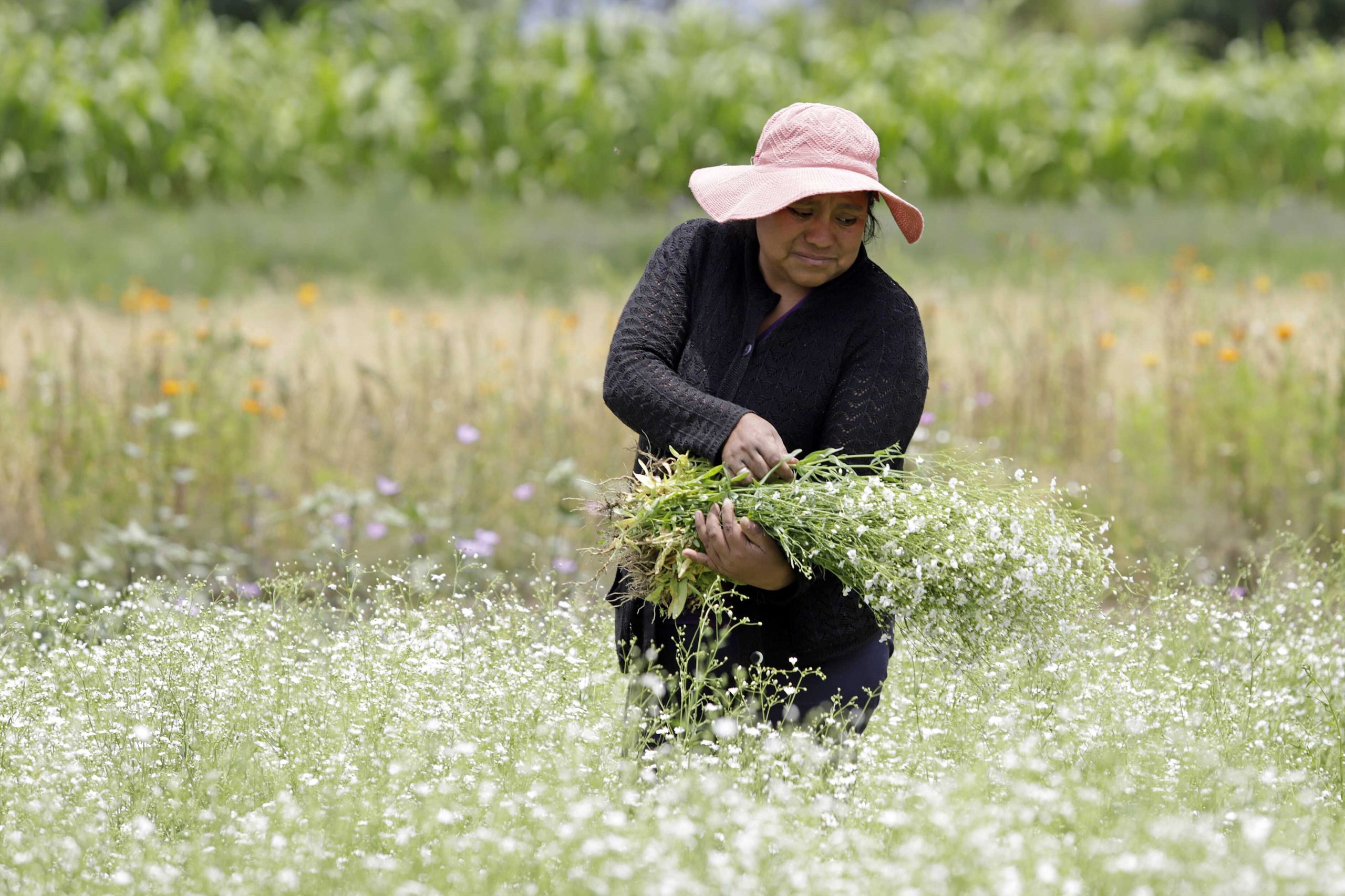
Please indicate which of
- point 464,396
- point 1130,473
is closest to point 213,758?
point 464,396

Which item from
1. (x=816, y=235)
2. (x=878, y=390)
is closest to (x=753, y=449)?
(x=878, y=390)

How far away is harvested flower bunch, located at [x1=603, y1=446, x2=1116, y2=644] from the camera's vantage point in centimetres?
250

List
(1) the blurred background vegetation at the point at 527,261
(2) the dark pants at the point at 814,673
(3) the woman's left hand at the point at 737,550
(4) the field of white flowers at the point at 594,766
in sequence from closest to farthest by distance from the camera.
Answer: (4) the field of white flowers at the point at 594,766, (3) the woman's left hand at the point at 737,550, (2) the dark pants at the point at 814,673, (1) the blurred background vegetation at the point at 527,261

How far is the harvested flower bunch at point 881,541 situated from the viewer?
2.50m

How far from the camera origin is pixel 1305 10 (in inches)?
1096

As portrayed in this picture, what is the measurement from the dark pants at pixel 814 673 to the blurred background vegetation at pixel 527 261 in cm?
111

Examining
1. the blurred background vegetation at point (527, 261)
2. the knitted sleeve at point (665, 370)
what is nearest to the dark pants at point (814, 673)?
the knitted sleeve at point (665, 370)

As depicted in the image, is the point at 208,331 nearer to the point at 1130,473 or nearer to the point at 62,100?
the point at 1130,473

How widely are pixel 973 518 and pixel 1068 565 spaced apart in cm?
21

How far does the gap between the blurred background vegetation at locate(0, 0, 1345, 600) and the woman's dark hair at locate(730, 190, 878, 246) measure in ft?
2.58

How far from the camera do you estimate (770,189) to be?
8.41ft

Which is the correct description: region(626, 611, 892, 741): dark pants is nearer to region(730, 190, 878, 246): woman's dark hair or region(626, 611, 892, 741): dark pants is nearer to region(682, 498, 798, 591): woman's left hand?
region(682, 498, 798, 591): woman's left hand

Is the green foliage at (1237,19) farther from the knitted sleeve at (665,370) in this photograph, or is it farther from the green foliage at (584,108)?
the knitted sleeve at (665,370)

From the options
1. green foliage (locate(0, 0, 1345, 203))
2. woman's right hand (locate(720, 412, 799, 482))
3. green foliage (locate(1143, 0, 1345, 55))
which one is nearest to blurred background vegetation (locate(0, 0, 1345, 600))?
green foliage (locate(0, 0, 1345, 203))
